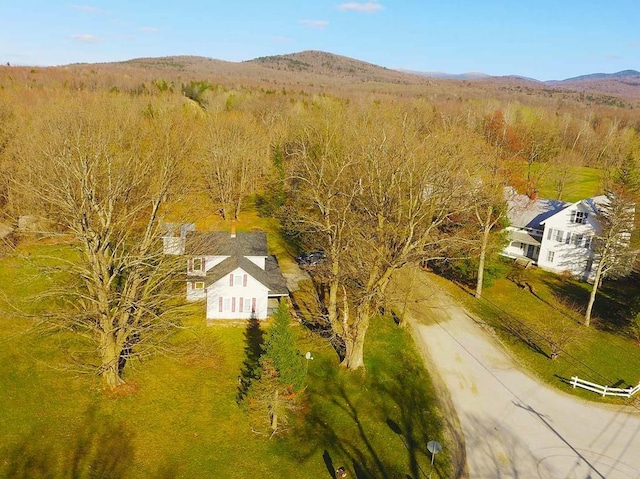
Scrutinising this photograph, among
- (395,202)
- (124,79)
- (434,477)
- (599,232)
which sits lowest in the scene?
(434,477)

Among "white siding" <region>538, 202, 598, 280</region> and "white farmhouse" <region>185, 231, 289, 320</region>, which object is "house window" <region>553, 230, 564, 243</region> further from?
"white farmhouse" <region>185, 231, 289, 320</region>

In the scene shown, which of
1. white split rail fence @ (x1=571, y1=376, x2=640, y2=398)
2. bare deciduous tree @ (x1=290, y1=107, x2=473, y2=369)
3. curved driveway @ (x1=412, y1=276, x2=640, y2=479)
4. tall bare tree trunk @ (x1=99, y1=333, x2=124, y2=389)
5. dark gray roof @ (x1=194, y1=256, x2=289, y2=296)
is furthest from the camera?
dark gray roof @ (x1=194, y1=256, x2=289, y2=296)

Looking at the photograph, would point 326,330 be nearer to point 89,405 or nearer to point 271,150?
point 89,405

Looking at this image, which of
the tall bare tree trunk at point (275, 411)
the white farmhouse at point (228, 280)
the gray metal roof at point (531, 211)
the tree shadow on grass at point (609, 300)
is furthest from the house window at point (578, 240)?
the tall bare tree trunk at point (275, 411)

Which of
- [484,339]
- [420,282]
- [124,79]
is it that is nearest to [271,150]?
[420,282]

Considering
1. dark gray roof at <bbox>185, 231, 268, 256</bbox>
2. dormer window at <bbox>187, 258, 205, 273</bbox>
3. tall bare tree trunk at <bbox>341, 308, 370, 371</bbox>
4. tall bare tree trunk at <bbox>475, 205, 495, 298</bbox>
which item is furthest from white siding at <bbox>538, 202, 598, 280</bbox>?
dormer window at <bbox>187, 258, 205, 273</bbox>

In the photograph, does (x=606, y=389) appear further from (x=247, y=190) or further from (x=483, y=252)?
(x=247, y=190)

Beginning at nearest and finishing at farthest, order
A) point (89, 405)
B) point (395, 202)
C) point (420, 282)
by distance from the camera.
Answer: point (89, 405)
point (395, 202)
point (420, 282)
